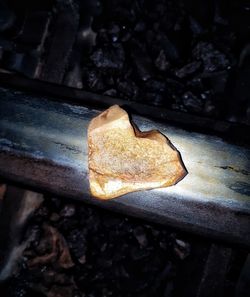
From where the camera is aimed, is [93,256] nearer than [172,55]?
Yes

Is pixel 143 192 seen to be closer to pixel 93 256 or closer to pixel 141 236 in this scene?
pixel 141 236

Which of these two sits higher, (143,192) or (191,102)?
(191,102)

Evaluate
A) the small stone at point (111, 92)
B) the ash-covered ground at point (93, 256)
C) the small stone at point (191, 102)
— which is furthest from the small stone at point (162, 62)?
the ash-covered ground at point (93, 256)

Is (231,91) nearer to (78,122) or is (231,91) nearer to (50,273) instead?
(78,122)

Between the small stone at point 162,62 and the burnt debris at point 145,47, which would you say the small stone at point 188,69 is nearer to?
the burnt debris at point 145,47

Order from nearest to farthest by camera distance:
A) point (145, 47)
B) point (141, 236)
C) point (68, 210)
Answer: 1. point (141, 236)
2. point (68, 210)
3. point (145, 47)

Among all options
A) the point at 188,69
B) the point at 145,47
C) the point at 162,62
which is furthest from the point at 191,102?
the point at 145,47

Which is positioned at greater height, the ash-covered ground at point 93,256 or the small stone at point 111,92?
the small stone at point 111,92

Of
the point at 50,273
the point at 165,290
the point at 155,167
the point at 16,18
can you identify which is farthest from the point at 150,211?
the point at 16,18
